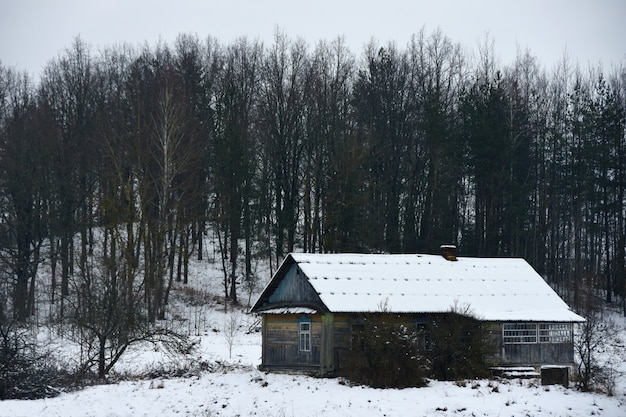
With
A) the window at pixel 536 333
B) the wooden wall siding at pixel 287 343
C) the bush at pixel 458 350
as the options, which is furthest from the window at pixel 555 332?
the wooden wall siding at pixel 287 343

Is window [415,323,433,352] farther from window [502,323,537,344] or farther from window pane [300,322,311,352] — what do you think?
window pane [300,322,311,352]

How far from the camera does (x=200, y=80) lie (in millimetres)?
52906

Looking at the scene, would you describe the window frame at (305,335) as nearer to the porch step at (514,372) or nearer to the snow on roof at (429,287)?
the snow on roof at (429,287)

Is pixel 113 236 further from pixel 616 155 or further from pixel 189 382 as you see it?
pixel 616 155

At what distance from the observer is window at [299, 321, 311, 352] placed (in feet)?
93.5

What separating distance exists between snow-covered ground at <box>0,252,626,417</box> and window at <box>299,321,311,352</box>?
1.18 metres

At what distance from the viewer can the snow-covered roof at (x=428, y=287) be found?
28.3 m

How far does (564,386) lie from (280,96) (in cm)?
3020

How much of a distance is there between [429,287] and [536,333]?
443cm

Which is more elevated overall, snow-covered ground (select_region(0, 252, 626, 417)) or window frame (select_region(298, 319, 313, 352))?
window frame (select_region(298, 319, 313, 352))

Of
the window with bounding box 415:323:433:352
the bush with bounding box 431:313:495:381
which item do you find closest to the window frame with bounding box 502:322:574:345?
the bush with bounding box 431:313:495:381

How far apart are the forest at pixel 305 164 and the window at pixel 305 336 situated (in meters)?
14.4

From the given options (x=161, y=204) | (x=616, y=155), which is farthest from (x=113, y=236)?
(x=616, y=155)

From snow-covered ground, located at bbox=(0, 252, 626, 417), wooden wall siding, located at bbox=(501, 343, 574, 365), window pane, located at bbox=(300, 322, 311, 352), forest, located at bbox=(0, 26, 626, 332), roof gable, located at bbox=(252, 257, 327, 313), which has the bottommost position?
snow-covered ground, located at bbox=(0, 252, 626, 417)
